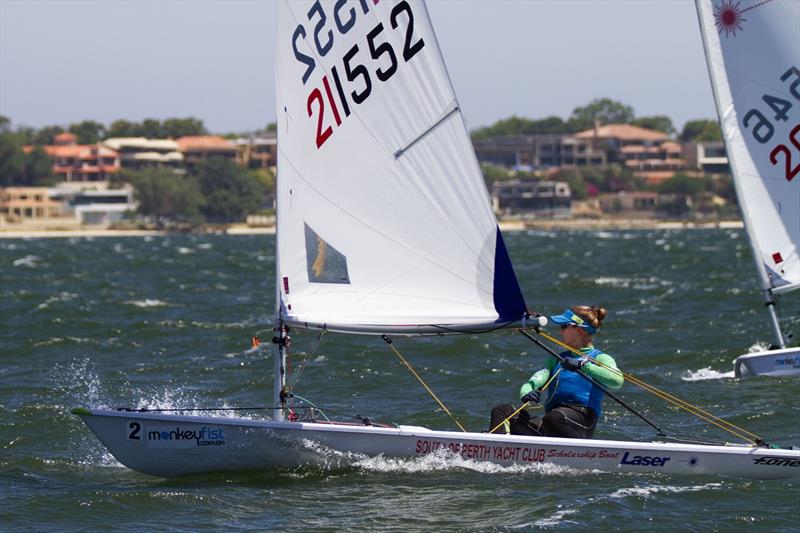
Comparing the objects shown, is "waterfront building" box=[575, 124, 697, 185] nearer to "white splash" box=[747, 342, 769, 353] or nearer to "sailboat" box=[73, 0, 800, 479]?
"white splash" box=[747, 342, 769, 353]

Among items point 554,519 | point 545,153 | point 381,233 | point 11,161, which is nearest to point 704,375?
point 381,233

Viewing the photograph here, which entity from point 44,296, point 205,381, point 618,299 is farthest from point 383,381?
point 44,296

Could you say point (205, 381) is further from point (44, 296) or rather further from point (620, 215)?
point (620, 215)

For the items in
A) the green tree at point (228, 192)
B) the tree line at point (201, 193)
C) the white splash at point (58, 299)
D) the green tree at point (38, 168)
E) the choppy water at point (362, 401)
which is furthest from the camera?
the green tree at point (38, 168)

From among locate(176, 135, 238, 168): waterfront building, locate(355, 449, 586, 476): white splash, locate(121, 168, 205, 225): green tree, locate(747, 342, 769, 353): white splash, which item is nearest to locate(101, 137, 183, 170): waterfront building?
locate(176, 135, 238, 168): waterfront building

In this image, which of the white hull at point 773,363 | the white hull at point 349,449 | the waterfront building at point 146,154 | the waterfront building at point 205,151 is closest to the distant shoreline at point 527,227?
the waterfront building at point 146,154

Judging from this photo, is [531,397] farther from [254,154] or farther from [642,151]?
[642,151]

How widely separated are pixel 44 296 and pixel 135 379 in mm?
20162

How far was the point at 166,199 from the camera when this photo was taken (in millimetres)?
149875

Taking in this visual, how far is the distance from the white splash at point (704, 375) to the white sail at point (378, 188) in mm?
8340

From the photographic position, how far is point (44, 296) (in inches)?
1566

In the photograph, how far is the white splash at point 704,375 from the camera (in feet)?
67.1

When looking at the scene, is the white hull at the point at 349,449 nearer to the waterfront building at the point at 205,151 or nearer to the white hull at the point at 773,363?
the white hull at the point at 773,363

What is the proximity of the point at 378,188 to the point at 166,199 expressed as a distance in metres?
139
